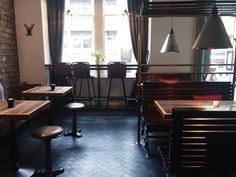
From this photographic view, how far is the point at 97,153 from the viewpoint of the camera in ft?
10.6

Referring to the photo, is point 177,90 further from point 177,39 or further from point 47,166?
point 177,39

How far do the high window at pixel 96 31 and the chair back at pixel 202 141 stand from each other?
4.15 meters

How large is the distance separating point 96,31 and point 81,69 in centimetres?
124

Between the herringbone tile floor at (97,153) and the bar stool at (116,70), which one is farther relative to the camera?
the bar stool at (116,70)

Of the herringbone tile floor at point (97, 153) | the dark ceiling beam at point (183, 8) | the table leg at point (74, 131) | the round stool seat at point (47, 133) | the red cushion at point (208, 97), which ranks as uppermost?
the dark ceiling beam at point (183, 8)

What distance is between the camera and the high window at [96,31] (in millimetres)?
5762

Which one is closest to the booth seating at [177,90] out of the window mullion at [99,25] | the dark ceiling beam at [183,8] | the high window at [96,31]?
the dark ceiling beam at [183,8]

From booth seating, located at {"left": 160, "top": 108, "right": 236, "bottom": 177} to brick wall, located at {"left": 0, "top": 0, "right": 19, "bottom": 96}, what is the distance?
12.2 feet

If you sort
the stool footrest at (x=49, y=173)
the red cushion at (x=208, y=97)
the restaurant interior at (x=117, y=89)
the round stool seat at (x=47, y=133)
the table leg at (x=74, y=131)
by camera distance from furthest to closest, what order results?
1. the table leg at (x=74, y=131)
2. the red cushion at (x=208, y=97)
3. the stool footrest at (x=49, y=173)
4. the round stool seat at (x=47, y=133)
5. the restaurant interior at (x=117, y=89)

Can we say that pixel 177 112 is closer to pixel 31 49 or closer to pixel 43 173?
pixel 43 173

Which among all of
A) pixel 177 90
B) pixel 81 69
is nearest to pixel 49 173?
pixel 177 90

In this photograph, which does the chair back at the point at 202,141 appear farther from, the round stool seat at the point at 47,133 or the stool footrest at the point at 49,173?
the stool footrest at the point at 49,173

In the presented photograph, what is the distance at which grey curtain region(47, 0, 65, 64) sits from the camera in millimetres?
5543

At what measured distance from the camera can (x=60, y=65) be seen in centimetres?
516
